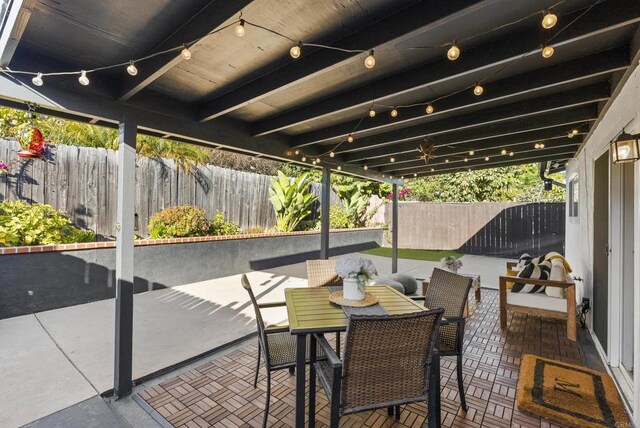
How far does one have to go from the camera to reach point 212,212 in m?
7.53

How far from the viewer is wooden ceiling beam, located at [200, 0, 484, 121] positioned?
1.73 m

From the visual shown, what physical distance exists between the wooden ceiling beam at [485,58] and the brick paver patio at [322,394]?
2.51 meters

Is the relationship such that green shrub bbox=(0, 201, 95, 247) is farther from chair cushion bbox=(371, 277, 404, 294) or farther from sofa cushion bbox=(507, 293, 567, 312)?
sofa cushion bbox=(507, 293, 567, 312)

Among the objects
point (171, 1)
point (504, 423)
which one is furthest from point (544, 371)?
point (171, 1)

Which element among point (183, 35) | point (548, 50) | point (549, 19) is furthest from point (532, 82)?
point (183, 35)

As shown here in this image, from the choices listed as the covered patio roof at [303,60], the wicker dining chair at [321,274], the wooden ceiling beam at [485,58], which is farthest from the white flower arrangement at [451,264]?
the wooden ceiling beam at [485,58]

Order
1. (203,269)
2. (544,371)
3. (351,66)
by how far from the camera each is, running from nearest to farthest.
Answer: (351,66) < (544,371) < (203,269)

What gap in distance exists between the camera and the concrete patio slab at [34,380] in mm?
2287

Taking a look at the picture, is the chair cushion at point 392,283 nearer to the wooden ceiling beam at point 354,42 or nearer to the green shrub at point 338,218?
the wooden ceiling beam at point 354,42

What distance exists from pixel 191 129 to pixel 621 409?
4.28 meters

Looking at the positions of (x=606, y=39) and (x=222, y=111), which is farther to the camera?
(x=222, y=111)

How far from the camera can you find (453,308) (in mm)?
2502

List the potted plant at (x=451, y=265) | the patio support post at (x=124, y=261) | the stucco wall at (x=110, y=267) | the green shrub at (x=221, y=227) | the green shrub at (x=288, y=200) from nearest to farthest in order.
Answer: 1. the patio support post at (x=124, y=261)
2. the stucco wall at (x=110, y=267)
3. the potted plant at (x=451, y=265)
4. the green shrub at (x=221, y=227)
5. the green shrub at (x=288, y=200)

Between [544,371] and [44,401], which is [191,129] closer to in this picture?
[44,401]
